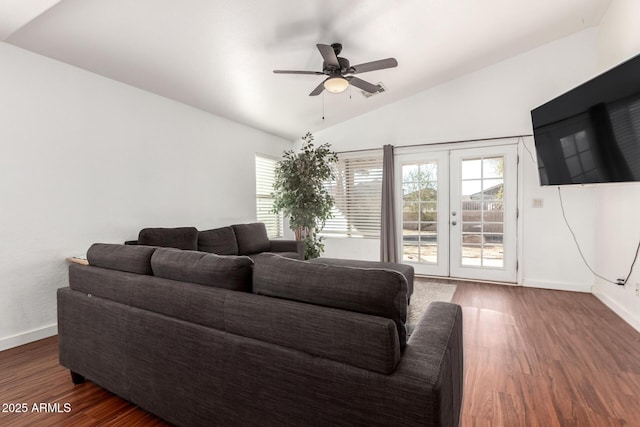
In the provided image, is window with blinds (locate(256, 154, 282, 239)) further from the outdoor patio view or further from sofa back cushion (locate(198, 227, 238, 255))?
the outdoor patio view

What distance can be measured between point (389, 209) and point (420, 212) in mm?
488

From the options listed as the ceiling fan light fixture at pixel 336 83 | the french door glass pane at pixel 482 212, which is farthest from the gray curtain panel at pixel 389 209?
the ceiling fan light fixture at pixel 336 83

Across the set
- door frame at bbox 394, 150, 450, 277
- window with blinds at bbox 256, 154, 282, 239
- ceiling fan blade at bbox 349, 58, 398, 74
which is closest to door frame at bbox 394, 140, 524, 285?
door frame at bbox 394, 150, 450, 277

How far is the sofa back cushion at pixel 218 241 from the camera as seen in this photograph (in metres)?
3.72

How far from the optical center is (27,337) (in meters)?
2.67

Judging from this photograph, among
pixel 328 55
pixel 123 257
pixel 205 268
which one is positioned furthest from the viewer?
pixel 328 55

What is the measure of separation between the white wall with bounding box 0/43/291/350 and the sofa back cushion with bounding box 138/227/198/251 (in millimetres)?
421

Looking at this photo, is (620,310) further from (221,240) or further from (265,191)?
(265,191)

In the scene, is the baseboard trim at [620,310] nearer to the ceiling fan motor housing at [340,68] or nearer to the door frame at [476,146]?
the door frame at [476,146]

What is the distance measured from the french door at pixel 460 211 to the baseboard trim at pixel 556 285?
0.22m

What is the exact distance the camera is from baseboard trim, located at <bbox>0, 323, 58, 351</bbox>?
100 inches

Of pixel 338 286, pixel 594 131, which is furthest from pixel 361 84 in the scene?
pixel 338 286

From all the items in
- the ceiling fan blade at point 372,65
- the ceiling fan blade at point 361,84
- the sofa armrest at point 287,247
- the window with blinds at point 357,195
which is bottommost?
the sofa armrest at point 287,247

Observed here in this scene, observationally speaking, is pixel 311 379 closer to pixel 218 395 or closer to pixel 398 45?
pixel 218 395
